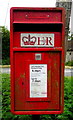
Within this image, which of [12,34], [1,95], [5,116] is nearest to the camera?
[12,34]

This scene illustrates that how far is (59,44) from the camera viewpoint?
3066 mm

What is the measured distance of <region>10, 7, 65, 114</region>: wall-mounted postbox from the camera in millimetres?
3012

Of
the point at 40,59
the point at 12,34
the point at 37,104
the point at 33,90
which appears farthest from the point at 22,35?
the point at 37,104

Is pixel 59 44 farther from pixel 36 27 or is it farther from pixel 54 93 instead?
pixel 54 93

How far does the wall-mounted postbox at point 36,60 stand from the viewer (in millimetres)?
3012

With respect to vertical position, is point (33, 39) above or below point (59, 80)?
above

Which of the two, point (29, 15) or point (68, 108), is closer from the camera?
point (29, 15)

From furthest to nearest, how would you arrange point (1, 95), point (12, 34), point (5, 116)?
1. point (1, 95)
2. point (5, 116)
3. point (12, 34)

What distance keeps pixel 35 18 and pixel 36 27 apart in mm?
152

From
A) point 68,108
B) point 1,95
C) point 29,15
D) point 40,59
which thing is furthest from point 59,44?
point 1,95

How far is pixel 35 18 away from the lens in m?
3.02

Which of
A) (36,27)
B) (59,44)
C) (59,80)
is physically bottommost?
(59,80)

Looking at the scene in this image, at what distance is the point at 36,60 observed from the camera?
3035mm

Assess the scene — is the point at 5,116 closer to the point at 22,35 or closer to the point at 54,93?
the point at 54,93
